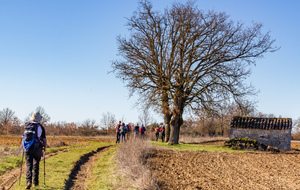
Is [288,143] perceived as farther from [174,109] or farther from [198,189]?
[198,189]

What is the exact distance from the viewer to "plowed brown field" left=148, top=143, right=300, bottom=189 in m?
10.6

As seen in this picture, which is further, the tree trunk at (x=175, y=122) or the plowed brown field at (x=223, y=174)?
the tree trunk at (x=175, y=122)

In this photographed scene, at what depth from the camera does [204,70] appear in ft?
87.2

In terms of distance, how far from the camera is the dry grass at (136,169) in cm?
914

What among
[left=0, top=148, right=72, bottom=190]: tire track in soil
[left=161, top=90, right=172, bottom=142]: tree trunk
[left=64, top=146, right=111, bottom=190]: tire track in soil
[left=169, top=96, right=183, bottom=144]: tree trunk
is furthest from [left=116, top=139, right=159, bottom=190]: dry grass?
[left=161, top=90, right=172, bottom=142]: tree trunk

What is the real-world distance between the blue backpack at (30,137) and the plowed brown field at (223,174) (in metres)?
4.12

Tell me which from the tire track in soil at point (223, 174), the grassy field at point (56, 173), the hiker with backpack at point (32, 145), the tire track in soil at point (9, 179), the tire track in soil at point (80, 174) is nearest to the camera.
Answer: the hiker with backpack at point (32, 145)

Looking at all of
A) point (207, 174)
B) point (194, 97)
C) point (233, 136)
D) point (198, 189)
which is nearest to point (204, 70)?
point (194, 97)

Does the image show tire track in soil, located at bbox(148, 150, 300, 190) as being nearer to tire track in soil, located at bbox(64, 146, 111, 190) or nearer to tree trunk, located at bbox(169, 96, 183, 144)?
tire track in soil, located at bbox(64, 146, 111, 190)

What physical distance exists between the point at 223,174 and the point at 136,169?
13.0 ft

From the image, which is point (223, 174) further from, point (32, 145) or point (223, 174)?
point (32, 145)

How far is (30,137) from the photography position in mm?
9156

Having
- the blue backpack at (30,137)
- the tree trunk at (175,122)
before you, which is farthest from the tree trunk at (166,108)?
the blue backpack at (30,137)

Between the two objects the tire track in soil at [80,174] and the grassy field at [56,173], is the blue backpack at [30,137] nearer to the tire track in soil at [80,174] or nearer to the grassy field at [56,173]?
the grassy field at [56,173]
